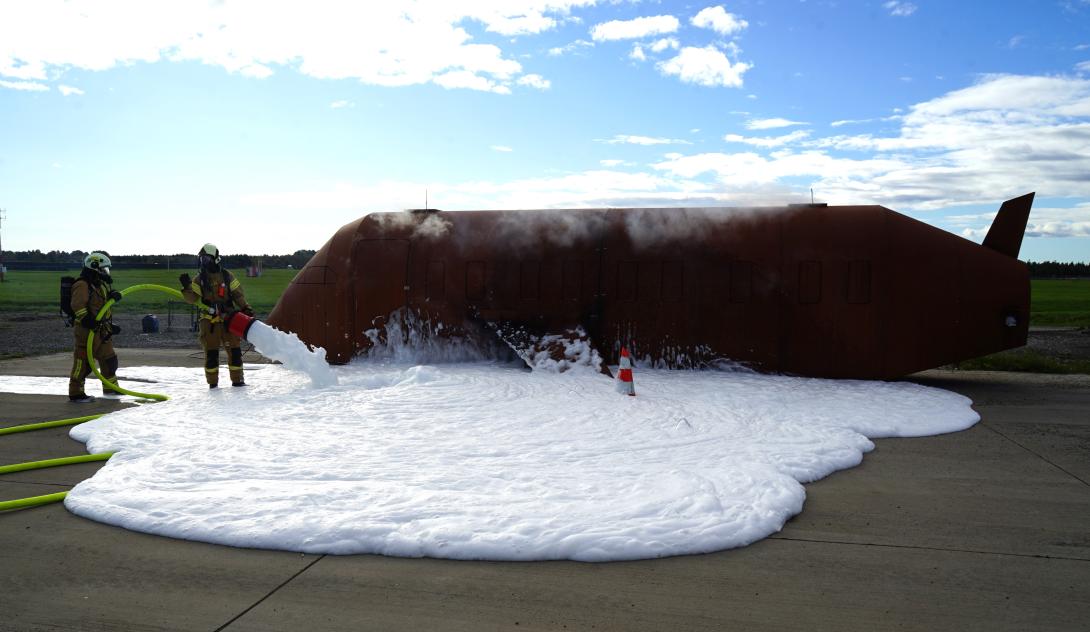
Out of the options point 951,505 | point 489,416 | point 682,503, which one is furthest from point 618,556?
point 489,416

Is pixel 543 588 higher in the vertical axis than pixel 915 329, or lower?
lower

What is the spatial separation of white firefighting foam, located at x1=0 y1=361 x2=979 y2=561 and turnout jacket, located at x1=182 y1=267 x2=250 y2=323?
1.07 metres

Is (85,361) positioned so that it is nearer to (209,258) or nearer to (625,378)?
(209,258)

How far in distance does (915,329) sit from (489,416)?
19.4ft

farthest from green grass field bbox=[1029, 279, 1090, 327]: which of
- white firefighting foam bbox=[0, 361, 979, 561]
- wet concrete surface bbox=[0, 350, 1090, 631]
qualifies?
wet concrete surface bbox=[0, 350, 1090, 631]

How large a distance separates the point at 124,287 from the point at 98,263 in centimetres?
4190

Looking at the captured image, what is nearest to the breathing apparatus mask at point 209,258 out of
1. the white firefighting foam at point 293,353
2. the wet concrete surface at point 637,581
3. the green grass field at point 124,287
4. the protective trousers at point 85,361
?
the white firefighting foam at point 293,353

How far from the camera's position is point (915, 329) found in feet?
31.9

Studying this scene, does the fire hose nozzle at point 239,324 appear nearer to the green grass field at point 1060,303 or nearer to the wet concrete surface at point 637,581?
the wet concrete surface at point 637,581

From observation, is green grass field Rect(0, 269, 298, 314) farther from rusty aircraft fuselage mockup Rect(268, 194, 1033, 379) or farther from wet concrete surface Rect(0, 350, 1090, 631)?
wet concrete surface Rect(0, 350, 1090, 631)

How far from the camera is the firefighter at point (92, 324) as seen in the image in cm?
915

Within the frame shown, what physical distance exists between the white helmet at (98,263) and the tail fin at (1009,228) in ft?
39.0

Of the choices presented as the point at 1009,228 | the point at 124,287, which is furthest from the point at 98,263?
the point at 124,287

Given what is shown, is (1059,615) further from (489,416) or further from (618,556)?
(489,416)
